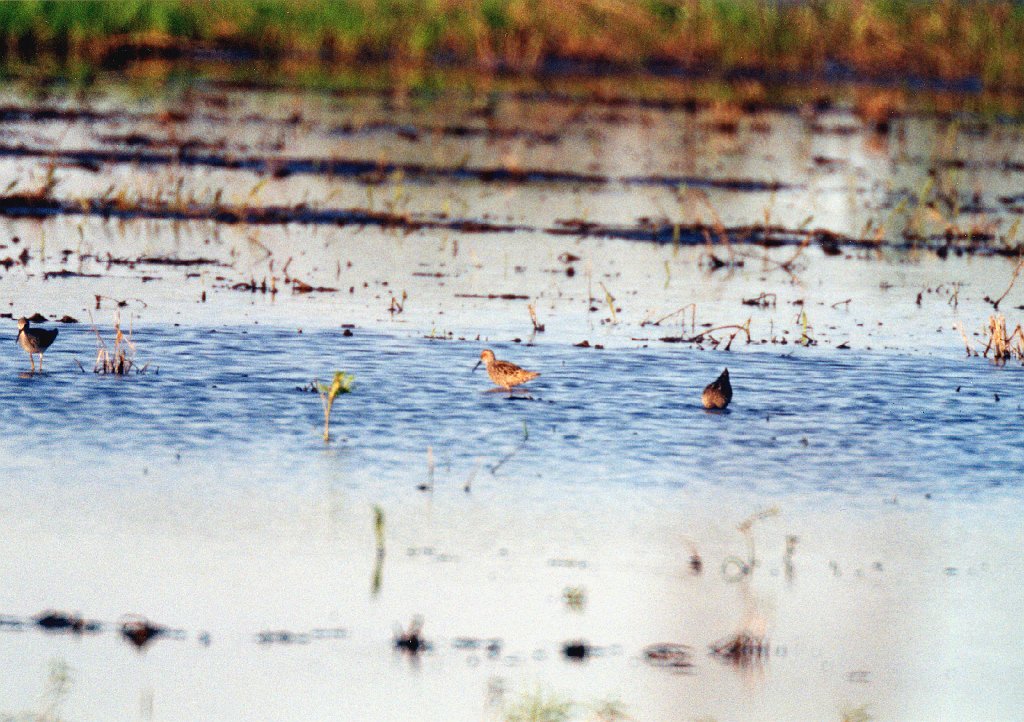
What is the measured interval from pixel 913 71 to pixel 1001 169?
14650 mm

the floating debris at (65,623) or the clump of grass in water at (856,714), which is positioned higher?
the floating debris at (65,623)

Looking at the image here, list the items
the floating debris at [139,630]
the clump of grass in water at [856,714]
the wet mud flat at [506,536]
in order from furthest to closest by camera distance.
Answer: the floating debris at [139,630], the wet mud flat at [506,536], the clump of grass in water at [856,714]

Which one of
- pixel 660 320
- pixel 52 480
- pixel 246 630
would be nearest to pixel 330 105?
pixel 660 320

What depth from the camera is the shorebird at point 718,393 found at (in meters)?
10.7

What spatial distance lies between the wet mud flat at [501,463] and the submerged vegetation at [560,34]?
19572 millimetres

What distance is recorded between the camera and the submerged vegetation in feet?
130

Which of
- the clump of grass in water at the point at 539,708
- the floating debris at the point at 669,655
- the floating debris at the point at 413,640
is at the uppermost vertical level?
the floating debris at the point at 413,640

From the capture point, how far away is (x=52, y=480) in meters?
8.71

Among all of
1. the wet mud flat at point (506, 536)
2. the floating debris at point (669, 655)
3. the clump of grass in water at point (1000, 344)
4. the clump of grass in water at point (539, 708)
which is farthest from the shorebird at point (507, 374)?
the clump of grass in water at point (539, 708)

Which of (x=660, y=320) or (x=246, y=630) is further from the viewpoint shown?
(x=660, y=320)

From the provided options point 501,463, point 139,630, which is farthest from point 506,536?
point 139,630

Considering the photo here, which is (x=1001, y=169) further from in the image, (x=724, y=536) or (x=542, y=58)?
(x=724, y=536)

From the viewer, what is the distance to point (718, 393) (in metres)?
10.7

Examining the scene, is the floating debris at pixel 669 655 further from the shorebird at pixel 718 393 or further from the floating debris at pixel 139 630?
the shorebird at pixel 718 393
